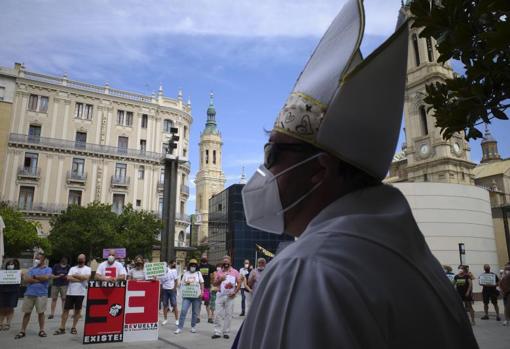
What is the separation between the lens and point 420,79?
4681 centimetres

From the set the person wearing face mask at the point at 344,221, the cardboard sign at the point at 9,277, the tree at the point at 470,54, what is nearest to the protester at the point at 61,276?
the cardboard sign at the point at 9,277

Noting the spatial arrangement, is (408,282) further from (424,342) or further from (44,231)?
(44,231)

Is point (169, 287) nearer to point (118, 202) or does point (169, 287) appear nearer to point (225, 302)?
point (225, 302)

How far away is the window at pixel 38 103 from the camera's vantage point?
44438 millimetres

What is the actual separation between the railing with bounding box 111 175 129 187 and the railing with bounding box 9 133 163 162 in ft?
9.29

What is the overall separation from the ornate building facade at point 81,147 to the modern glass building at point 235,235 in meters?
8.27

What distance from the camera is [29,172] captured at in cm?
4288

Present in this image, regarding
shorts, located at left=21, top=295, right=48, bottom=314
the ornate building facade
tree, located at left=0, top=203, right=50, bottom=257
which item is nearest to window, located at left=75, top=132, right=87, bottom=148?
the ornate building facade

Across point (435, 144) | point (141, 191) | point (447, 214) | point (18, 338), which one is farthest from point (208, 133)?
point (18, 338)

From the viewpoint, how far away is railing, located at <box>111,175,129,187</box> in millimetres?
46656

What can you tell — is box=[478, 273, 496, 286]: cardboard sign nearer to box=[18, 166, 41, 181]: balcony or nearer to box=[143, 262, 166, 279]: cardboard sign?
box=[143, 262, 166, 279]: cardboard sign

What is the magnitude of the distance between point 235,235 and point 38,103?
29.9 m

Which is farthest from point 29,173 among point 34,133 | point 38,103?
point 38,103

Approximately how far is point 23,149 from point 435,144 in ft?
151
